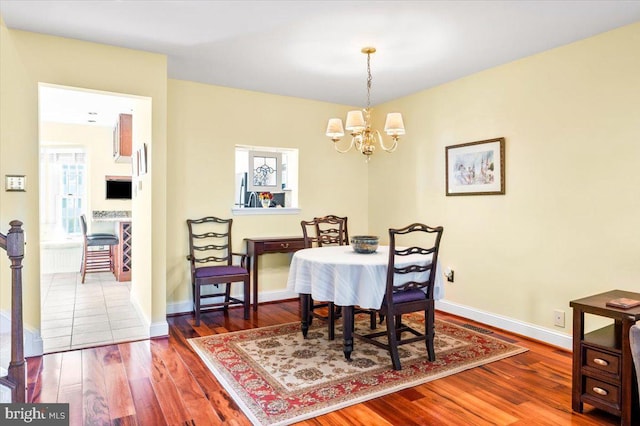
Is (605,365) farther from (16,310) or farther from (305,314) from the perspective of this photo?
(16,310)

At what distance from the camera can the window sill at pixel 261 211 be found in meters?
4.55

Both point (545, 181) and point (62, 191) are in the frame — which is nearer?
point (545, 181)

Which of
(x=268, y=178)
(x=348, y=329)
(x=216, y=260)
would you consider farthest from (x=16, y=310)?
(x=268, y=178)

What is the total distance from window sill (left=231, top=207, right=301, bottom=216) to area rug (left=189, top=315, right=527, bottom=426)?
1.44 metres

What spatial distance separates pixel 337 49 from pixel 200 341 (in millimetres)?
2711

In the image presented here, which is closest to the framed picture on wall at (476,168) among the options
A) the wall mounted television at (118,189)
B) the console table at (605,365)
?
the console table at (605,365)

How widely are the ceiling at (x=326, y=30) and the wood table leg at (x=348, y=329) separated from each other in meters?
2.07

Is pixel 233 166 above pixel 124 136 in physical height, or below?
below

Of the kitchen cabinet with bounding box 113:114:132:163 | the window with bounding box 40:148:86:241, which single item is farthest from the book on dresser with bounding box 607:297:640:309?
the window with bounding box 40:148:86:241

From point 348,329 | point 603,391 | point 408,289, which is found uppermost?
point 408,289

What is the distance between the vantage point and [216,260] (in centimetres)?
434

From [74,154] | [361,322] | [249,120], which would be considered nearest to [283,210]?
[249,120]

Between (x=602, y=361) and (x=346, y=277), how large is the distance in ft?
5.04

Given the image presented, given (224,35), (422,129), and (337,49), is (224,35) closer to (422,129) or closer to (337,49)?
(337,49)
